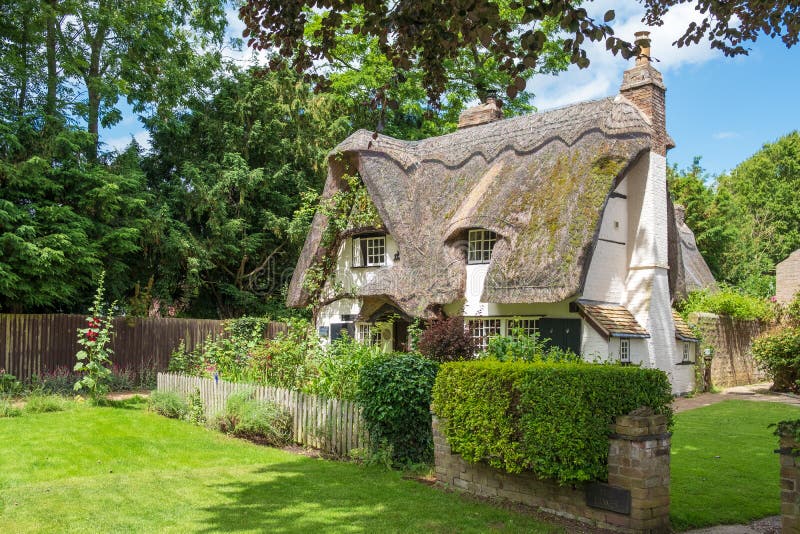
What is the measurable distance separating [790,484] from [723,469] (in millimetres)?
4007

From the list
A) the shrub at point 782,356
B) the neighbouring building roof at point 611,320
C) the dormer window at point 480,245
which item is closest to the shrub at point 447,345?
the neighbouring building roof at point 611,320

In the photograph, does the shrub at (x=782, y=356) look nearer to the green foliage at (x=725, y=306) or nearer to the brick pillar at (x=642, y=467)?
the green foliage at (x=725, y=306)

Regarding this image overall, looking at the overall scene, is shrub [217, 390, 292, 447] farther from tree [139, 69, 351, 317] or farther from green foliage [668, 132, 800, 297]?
green foliage [668, 132, 800, 297]

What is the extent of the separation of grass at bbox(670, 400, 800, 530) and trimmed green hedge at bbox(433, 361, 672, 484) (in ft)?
4.02

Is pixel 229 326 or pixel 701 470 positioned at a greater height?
Answer: pixel 229 326

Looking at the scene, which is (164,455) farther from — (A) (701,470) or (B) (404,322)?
(B) (404,322)

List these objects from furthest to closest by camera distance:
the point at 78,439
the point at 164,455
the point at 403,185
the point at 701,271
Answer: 1. the point at 701,271
2. the point at 403,185
3. the point at 78,439
4. the point at 164,455

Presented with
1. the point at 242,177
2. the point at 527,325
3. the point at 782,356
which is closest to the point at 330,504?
the point at 527,325

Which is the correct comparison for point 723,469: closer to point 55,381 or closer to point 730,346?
point 730,346

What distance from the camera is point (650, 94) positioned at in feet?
59.4

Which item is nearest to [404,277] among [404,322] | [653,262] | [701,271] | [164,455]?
[404,322]

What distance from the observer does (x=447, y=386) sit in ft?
27.2

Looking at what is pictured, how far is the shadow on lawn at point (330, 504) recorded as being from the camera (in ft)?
22.0

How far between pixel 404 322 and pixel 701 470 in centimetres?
1167
